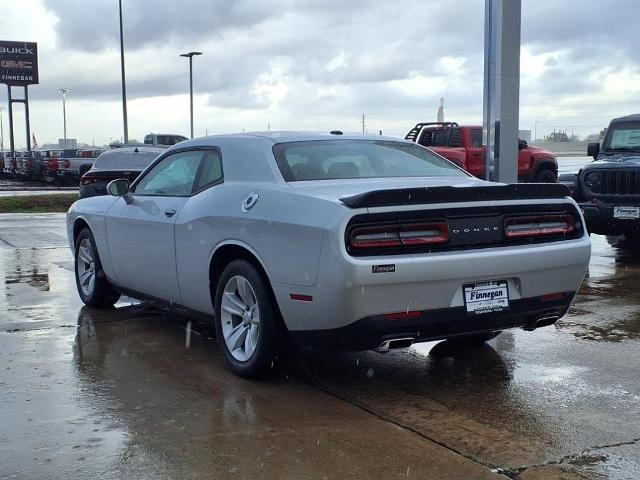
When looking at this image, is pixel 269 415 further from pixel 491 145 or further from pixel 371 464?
pixel 491 145

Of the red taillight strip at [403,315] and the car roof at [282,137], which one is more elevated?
the car roof at [282,137]

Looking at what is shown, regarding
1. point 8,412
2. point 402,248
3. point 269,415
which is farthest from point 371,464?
point 8,412

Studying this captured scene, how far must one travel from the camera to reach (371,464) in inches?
147

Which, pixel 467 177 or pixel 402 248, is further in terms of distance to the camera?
pixel 467 177

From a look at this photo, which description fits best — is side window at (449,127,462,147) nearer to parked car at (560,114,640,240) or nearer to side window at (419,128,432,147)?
side window at (419,128,432,147)

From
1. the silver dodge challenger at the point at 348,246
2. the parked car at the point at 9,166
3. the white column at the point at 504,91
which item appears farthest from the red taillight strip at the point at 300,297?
the parked car at the point at 9,166

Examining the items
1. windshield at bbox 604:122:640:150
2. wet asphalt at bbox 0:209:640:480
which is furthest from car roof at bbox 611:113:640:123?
wet asphalt at bbox 0:209:640:480

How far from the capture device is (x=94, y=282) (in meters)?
7.46

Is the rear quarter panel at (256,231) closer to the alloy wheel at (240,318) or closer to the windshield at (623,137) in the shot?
the alloy wheel at (240,318)

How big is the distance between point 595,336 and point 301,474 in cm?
349

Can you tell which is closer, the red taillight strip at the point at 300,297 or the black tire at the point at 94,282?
the red taillight strip at the point at 300,297

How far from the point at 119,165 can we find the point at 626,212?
394 inches

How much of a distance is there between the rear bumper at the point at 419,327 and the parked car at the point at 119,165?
12.0 meters

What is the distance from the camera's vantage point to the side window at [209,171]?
18.9ft
